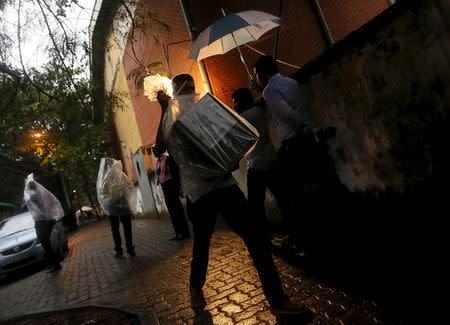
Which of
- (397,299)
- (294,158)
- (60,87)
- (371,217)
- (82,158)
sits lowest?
(397,299)

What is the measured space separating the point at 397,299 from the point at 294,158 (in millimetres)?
1397

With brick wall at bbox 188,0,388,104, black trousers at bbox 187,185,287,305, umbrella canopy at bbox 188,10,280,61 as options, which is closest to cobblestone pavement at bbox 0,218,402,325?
black trousers at bbox 187,185,287,305

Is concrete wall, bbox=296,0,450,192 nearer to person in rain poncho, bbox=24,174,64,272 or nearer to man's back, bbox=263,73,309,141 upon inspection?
man's back, bbox=263,73,309,141

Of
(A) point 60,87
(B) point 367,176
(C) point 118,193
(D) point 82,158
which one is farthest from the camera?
(D) point 82,158

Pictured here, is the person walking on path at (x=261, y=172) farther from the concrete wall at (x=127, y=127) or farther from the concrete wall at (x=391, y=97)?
the concrete wall at (x=127, y=127)

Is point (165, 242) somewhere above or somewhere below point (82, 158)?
below

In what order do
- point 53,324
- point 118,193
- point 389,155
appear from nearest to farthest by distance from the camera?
point 389,155, point 53,324, point 118,193

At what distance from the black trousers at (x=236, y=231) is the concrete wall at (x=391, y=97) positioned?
4.79 feet

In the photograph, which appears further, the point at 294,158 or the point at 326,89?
the point at 326,89

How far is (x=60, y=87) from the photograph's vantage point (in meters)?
4.80

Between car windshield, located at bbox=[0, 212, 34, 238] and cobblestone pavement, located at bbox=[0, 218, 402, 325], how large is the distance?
256 centimetres

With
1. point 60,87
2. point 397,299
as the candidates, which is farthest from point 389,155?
point 60,87

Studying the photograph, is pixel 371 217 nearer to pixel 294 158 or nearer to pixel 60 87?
pixel 294 158

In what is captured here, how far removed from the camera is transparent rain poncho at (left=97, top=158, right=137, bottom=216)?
19.6ft
